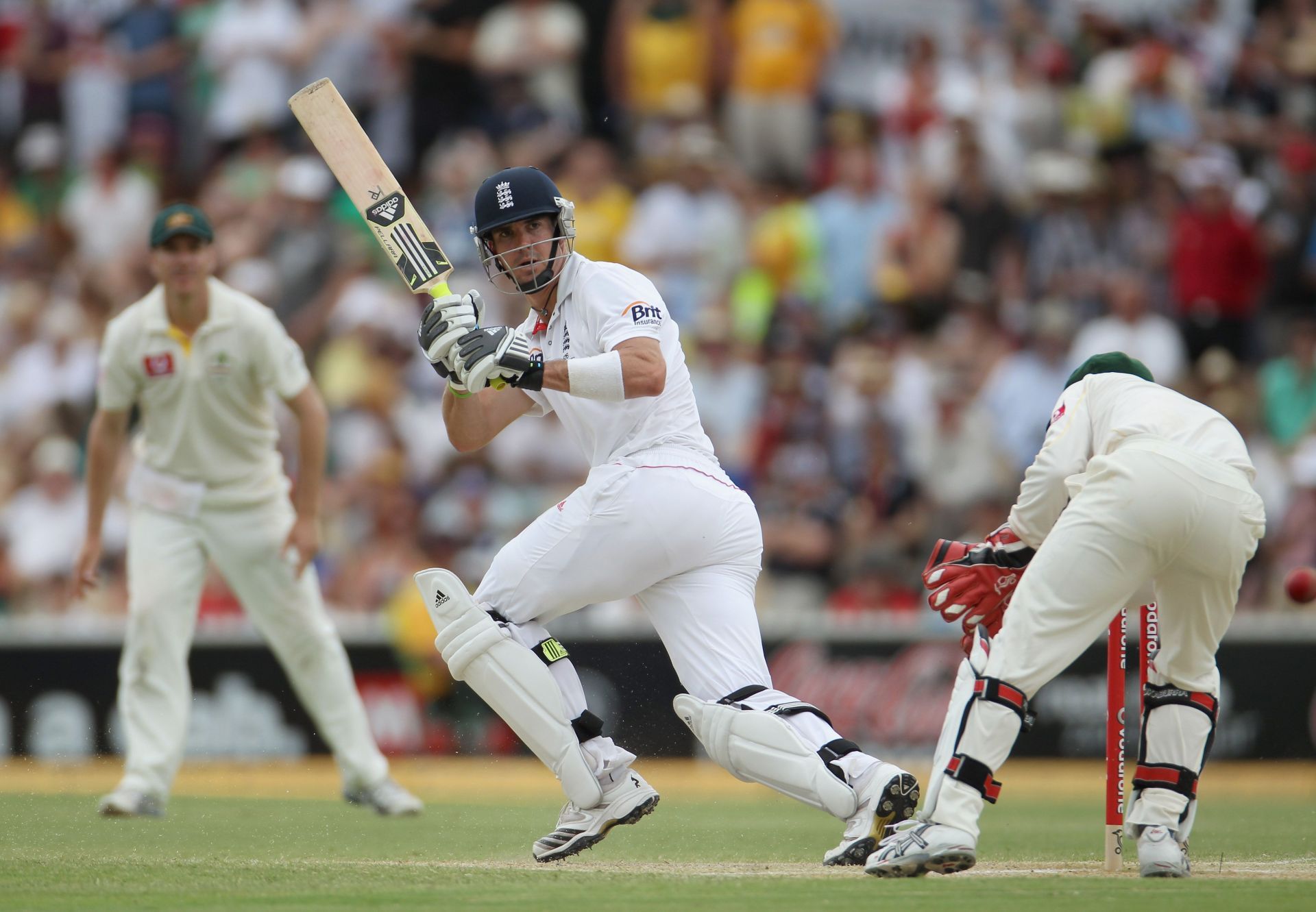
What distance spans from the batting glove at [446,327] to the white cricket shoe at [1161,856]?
2703 millimetres

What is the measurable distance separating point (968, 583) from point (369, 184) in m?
2.57

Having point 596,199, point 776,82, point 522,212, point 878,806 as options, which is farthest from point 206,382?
point 776,82

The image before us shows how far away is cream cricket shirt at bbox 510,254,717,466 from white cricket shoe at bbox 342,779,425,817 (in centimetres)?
259

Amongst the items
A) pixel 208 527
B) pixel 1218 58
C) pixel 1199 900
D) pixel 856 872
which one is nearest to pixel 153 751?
pixel 208 527

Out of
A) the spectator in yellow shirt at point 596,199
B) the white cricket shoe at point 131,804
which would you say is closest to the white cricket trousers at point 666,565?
the white cricket shoe at point 131,804

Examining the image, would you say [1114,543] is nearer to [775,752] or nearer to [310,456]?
[775,752]

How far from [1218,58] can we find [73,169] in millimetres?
9759

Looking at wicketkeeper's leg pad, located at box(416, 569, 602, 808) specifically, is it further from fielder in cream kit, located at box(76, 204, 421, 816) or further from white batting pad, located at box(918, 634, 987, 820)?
fielder in cream kit, located at box(76, 204, 421, 816)

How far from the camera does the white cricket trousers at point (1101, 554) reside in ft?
17.1

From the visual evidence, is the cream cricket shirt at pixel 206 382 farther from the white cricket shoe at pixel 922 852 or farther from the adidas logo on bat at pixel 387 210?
the white cricket shoe at pixel 922 852

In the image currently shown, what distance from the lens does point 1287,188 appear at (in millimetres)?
13180

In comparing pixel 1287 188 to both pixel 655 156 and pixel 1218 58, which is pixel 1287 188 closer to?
pixel 1218 58

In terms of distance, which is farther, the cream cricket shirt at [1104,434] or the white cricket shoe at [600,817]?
the white cricket shoe at [600,817]

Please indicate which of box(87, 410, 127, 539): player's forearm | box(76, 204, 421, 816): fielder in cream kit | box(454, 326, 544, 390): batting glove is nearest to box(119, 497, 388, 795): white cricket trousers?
box(76, 204, 421, 816): fielder in cream kit
